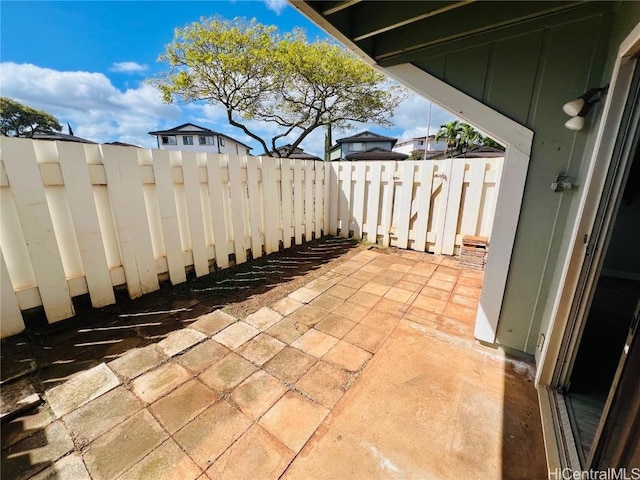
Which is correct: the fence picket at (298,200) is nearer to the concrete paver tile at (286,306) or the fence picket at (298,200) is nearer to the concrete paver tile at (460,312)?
the concrete paver tile at (286,306)

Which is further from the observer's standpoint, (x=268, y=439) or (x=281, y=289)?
(x=281, y=289)

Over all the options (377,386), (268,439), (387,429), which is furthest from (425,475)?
(268,439)

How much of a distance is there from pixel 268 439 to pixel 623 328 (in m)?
3.27

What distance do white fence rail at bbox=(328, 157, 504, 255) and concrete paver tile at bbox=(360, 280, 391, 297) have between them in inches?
64.3

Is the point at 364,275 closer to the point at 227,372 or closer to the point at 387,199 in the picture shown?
the point at 387,199

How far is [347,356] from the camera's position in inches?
76.7

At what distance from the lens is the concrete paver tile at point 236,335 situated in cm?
205

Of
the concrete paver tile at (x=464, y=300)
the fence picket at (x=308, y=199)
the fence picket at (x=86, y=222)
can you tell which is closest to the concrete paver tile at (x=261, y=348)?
the fence picket at (x=86, y=222)

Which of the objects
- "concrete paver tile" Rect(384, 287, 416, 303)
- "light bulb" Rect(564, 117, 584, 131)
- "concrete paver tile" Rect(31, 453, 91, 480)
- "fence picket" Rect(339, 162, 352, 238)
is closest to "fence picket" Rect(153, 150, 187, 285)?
"concrete paver tile" Rect(31, 453, 91, 480)

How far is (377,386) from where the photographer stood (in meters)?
1.67

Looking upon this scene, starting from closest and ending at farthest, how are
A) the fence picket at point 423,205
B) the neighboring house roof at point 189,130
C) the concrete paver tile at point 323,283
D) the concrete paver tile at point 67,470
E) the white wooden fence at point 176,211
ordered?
the concrete paver tile at point 67,470, the white wooden fence at point 176,211, the concrete paver tile at point 323,283, the fence picket at point 423,205, the neighboring house roof at point 189,130

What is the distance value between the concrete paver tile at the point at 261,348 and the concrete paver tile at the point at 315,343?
141 mm

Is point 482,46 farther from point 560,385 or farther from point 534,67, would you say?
point 560,385

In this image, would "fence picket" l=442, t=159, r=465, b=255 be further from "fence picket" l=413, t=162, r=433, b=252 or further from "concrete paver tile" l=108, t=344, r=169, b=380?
"concrete paver tile" l=108, t=344, r=169, b=380
